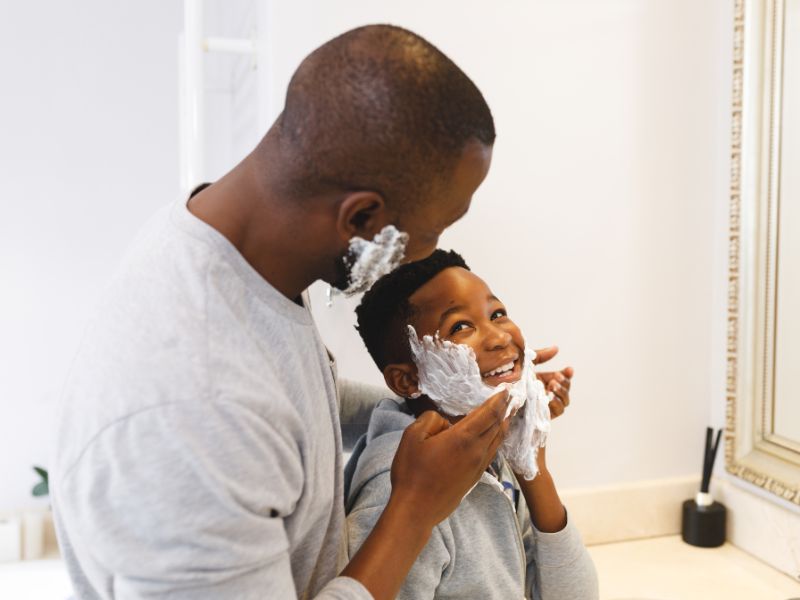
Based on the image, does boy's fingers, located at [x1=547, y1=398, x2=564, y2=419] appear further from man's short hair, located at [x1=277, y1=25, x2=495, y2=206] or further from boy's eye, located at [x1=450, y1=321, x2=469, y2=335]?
man's short hair, located at [x1=277, y1=25, x2=495, y2=206]

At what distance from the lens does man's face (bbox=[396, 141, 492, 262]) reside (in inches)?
21.2

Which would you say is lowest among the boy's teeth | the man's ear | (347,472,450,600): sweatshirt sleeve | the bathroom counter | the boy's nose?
the bathroom counter

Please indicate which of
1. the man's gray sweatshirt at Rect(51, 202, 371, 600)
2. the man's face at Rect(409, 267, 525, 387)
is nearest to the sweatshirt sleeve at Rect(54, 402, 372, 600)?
the man's gray sweatshirt at Rect(51, 202, 371, 600)

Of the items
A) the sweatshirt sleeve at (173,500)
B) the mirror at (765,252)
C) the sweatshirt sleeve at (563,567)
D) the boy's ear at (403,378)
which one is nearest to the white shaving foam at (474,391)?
the boy's ear at (403,378)

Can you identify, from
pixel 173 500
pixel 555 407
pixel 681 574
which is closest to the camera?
pixel 173 500

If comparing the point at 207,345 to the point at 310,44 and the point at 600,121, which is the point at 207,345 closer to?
the point at 310,44

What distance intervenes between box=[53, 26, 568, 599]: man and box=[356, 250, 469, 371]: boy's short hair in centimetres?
25

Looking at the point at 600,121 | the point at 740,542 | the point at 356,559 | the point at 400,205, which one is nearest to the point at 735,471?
the point at 740,542

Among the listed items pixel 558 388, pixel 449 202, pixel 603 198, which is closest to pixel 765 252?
pixel 603 198

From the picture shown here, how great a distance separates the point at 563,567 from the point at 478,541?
0.14 metres

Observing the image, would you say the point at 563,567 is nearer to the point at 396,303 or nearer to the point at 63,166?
the point at 396,303

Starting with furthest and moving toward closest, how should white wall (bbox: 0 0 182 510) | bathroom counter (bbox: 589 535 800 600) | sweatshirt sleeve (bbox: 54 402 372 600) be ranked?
1. white wall (bbox: 0 0 182 510)
2. bathroom counter (bbox: 589 535 800 600)
3. sweatshirt sleeve (bbox: 54 402 372 600)

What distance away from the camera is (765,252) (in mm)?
1138

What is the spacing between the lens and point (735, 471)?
46.9 inches
